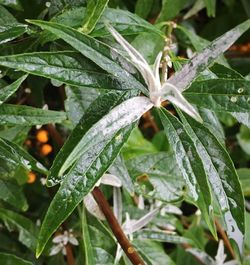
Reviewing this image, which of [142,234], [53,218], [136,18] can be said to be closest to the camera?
[53,218]

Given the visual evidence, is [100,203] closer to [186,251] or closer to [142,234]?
[142,234]

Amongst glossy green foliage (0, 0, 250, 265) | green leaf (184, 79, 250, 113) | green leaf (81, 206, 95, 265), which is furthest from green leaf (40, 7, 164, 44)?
green leaf (81, 206, 95, 265)

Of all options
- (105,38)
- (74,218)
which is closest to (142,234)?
(74,218)

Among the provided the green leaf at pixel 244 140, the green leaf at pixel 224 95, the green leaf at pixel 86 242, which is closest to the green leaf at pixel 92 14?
the green leaf at pixel 224 95

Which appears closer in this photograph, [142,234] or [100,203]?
[100,203]

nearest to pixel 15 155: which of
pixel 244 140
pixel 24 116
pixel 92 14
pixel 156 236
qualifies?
pixel 24 116

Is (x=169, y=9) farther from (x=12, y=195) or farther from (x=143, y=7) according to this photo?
(x=12, y=195)
